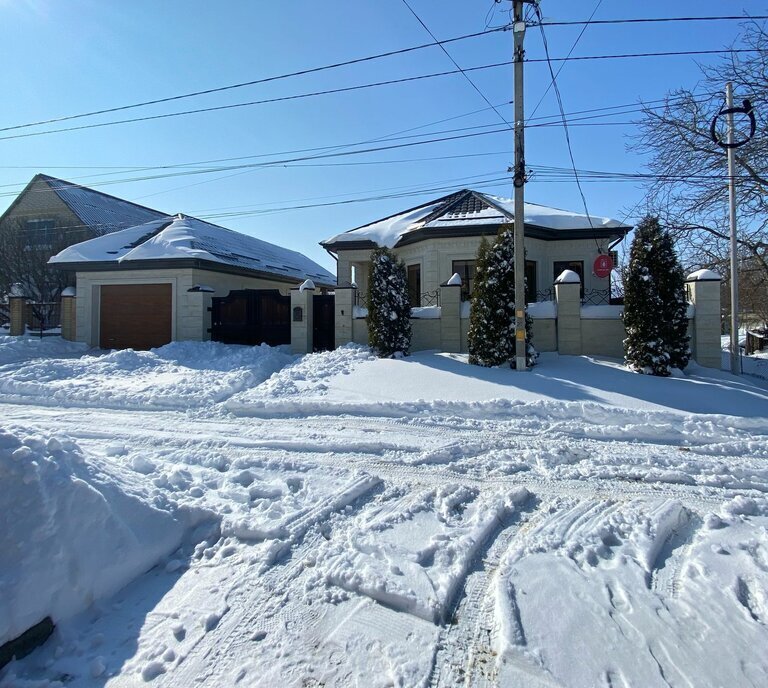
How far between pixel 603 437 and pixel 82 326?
18.3 m

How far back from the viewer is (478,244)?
15977 millimetres

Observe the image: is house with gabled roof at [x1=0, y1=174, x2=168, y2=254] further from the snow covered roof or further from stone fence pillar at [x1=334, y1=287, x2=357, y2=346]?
stone fence pillar at [x1=334, y1=287, x2=357, y2=346]

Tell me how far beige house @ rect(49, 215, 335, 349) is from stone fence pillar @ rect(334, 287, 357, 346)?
2.46m

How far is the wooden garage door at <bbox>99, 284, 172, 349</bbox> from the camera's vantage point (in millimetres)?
17594

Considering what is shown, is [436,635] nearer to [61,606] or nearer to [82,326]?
[61,606]

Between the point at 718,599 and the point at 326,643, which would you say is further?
the point at 718,599

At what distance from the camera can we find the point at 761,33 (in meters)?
13.4

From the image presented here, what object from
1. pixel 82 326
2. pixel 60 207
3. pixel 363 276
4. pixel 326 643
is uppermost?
pixel 60 207

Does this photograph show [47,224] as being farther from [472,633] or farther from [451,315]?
[472,633]

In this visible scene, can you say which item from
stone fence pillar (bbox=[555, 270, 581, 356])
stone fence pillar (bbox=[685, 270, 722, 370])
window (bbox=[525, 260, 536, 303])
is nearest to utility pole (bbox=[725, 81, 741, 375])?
stone fence pillar (bbox=[685, 270, 722, 370])

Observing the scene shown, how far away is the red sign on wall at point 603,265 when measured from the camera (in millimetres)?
15727

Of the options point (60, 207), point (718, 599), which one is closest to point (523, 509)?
point (718, 599)

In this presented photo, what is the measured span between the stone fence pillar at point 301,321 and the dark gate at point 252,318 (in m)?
1.06

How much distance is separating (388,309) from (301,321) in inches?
137
